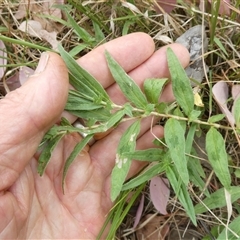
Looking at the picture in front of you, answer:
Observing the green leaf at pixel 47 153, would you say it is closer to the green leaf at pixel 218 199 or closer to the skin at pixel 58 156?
the skin at pixel 58 156

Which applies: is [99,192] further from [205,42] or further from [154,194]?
[205,42]

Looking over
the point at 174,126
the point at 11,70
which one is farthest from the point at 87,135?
the point at 11,70

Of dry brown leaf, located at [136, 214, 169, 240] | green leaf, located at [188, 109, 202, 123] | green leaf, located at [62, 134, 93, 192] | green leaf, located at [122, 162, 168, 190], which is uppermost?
green leaf, located at [62, 134, 93, 192]

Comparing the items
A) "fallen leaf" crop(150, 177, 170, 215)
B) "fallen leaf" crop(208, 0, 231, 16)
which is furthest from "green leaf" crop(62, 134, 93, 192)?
"fallen leaf" crop(208, 0, 231, 16)

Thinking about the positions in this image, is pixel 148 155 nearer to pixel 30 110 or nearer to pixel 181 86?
pixel 181 86

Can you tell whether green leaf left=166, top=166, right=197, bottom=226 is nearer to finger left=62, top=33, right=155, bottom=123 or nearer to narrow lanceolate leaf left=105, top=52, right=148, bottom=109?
narrow lanceolate leaf left=105, top=52, right=148, bottom=109
